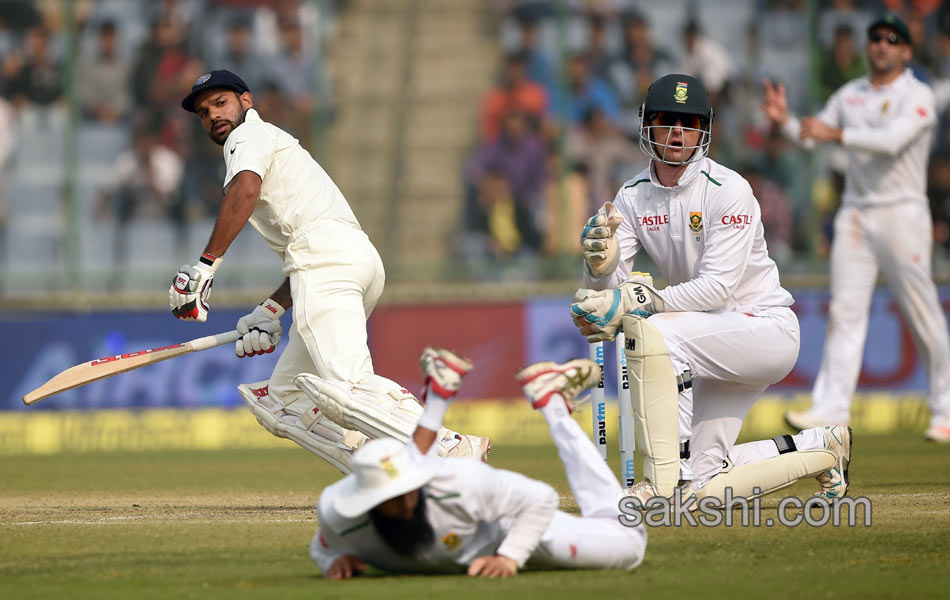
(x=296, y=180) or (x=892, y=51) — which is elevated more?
(x=892, y=51)

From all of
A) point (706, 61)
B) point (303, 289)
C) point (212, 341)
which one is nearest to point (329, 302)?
point (303, 289)

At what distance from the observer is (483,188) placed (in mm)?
12609

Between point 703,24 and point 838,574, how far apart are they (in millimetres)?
9340

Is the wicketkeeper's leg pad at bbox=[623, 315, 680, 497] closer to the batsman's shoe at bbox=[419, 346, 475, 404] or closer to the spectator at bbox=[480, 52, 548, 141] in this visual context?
the batsman's shoe at bbox=[419, 346, 475, 404]

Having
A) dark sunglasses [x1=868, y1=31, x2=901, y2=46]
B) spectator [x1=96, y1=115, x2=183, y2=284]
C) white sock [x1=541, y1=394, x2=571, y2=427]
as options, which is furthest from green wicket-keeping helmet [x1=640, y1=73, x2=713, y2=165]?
spectator [x1=96, y1=115, x2=183, y2=284]

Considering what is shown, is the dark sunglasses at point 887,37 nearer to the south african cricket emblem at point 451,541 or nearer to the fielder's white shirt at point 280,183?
the fielder's white shirt at point 280,183

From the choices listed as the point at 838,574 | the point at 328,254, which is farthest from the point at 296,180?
the point at 838,574

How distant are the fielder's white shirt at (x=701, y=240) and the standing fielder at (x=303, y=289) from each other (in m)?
1.00

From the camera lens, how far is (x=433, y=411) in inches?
166

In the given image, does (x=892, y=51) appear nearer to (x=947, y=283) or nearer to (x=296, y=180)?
(x=947, y=283)

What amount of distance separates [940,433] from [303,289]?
5019mm

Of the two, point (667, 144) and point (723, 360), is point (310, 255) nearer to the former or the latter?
point (667, 144)

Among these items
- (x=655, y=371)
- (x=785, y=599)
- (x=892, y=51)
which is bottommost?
(x=785, y=599)

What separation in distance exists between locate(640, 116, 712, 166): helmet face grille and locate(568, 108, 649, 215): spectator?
21.3 feet
